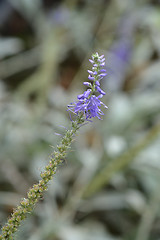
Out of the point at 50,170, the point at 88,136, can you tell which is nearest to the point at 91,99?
the point at 50,170

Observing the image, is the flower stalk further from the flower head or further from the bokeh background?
the bokeh background

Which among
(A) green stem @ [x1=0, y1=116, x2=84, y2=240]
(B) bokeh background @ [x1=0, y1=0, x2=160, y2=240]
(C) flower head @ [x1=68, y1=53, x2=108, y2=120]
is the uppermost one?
(B) bokeh background @ [x1=0, y1=0, x2=160, y2=240]

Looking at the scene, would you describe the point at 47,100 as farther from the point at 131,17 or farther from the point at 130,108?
the point at 131,17

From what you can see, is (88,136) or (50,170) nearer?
(50,170)

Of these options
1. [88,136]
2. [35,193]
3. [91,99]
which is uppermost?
[88,136]

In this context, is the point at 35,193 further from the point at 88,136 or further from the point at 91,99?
the point at 88,136

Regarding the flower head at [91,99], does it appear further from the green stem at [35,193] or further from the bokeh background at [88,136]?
the bokeh background at [88,136]

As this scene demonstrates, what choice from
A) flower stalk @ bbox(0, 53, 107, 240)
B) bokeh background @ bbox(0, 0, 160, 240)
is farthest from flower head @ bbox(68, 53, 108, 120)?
bokeh background @ bbox(0, 0, 160, 240)

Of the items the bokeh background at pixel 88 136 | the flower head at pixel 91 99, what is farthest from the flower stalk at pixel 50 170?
the bokeh background at pixel 88 136
